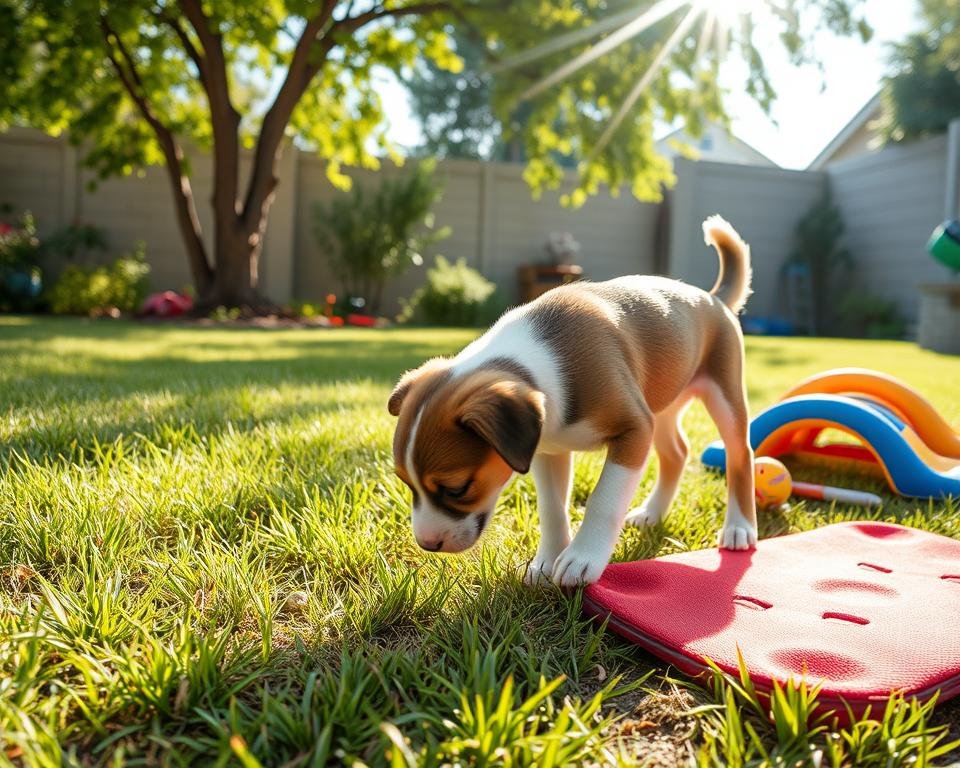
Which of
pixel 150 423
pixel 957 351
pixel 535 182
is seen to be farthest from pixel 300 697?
pixel 535 182

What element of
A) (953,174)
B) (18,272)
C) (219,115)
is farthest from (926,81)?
(18,272)

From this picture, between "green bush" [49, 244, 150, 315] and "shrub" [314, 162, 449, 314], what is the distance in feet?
11.8

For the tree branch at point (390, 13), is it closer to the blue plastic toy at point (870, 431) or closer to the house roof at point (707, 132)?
the house roof at point (707, 132)

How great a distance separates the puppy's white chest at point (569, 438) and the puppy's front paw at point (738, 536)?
2.05 ft

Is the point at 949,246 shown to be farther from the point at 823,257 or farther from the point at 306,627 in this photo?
the point at 823,257

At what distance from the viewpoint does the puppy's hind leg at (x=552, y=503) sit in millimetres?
2189

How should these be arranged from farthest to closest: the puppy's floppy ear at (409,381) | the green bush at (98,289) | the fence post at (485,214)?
the fence post at (485,214) < the green bush at (98,289) < the puppy's floppy ear at (409,381)

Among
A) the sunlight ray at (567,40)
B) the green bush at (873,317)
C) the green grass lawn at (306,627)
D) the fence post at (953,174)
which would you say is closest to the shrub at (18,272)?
the sunlight ray at (567,40)

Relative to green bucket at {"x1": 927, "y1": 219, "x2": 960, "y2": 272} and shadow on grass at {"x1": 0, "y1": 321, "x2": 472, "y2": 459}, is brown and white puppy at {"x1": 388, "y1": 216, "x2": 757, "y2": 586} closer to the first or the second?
shadow on grass at {"x1": 0, "y1": 321, "x2": 472, "y2": 459}

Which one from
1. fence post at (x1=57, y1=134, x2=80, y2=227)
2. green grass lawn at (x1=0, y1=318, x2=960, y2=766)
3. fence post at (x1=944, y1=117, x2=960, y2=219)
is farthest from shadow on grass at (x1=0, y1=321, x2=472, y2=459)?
fence post at (x1=944, y1=117, x2=960, y2=219)

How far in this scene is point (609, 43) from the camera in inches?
437

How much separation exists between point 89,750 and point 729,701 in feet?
3.58

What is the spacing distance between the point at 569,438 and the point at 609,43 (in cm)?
1044

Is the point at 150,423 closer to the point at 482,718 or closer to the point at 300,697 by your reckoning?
the point at 300,697
